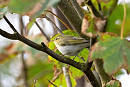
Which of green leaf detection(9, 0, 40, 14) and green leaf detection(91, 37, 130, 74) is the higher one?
green leaf detection(9, 0, 40, 14)

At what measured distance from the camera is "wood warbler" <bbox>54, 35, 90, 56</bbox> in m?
1.26

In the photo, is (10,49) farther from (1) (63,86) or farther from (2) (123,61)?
(2) (123,61)

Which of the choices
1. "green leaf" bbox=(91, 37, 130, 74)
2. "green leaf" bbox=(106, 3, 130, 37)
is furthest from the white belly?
"green leaf" bbox=(91, 37, 130, 74)

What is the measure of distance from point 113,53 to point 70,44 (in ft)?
3.55

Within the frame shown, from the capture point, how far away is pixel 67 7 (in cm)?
84

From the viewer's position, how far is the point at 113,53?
44cm

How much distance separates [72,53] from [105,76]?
0.45m

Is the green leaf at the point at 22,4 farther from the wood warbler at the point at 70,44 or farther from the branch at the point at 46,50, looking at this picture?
the wood warbler at the point at 70,44

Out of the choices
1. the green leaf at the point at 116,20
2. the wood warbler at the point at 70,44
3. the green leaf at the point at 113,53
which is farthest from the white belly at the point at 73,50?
the green leaf at the point at 113,53

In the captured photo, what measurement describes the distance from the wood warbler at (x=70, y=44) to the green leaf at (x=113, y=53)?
67 cm


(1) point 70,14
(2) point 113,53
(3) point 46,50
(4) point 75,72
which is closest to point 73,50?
(4) point 75,72

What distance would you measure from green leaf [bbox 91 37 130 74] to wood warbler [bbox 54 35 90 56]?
67 centimetres

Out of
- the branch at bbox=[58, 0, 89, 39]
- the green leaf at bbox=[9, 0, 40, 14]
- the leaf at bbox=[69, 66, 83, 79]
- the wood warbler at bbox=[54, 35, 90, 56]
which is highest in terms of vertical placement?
the green leaf at bbox=[9, 0, 40, 14]

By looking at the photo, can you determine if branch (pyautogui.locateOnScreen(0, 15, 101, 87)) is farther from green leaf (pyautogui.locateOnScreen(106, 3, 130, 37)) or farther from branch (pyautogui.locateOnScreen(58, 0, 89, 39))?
green leaf (pyautogui.locateOnScreen(106, 3, 130, 37))
